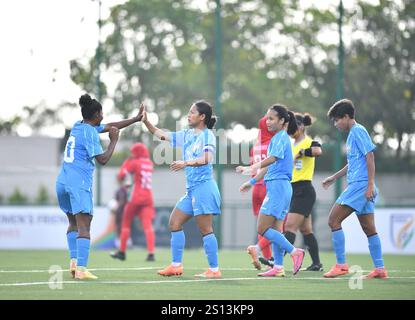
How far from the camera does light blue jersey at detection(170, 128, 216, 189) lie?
11.5 m

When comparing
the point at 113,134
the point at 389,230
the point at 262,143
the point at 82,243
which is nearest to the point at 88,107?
the point at 113,134

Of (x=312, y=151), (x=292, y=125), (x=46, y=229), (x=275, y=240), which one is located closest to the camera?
(x=275, y=240)

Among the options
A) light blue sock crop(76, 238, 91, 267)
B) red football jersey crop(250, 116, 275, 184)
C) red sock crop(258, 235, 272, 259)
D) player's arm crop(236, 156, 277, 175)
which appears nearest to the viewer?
light blue sock crop(76, 238, 91, 267)

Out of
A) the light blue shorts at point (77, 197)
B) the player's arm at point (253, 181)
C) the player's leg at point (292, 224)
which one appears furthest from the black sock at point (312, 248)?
the light blue shorts at point (77, 197)

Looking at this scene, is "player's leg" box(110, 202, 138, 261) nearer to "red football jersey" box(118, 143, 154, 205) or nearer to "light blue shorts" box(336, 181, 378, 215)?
"red football jersey" box(118, 143, 154, 205)

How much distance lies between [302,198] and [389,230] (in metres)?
8.78

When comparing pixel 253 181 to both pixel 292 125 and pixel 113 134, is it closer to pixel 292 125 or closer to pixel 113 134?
pixel 292 125

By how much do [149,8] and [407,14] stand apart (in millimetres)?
18409

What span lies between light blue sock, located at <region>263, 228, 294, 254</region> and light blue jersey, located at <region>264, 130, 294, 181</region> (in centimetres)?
64

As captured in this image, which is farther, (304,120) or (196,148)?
(304,120)

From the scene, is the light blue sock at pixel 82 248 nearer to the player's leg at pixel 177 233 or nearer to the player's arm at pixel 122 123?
the player's leg at pixel 177 233

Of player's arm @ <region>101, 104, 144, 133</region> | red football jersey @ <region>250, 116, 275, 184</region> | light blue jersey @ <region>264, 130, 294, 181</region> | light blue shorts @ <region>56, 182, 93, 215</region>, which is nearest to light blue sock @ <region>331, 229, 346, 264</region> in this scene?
light blue jersey @ <region>264, 130, 294, 181</region>

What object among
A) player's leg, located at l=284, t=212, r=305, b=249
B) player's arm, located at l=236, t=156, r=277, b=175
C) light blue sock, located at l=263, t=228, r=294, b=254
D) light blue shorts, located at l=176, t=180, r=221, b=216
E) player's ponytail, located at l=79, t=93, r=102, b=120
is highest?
player's ponytail, located at l=79, t=93, r=102, b=120

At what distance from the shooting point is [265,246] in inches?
542
